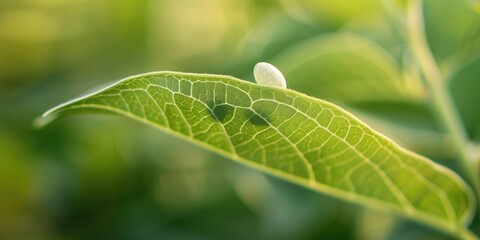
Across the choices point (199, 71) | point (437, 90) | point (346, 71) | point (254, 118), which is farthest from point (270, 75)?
point (199, 71)

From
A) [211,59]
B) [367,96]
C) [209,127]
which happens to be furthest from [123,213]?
[209,127]

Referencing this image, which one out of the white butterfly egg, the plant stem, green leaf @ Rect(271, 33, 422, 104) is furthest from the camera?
green leaf @ Rect(271, 33, 422, 104)

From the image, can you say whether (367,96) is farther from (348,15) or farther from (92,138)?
(92,138)

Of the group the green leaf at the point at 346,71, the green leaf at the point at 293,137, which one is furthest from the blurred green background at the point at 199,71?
the green leaf at the point at 293,137

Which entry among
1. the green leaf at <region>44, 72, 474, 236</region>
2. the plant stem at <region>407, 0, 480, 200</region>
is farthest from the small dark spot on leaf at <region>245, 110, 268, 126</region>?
the plant stem at <region>407, 0, 480, 200</region>

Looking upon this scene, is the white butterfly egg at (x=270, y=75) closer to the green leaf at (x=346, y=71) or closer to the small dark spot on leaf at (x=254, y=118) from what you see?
the small dark spot on leaf at (x=254, y=118)

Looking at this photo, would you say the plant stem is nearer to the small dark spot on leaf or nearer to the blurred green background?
the blurred green background
